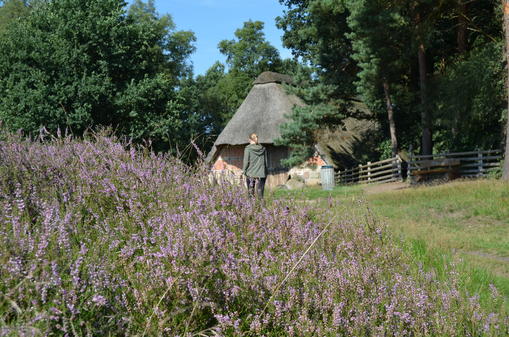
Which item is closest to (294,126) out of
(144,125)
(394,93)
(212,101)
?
(394,93)

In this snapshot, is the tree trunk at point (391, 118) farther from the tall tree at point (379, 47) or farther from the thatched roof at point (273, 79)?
the thatched roof at point (273, 79)

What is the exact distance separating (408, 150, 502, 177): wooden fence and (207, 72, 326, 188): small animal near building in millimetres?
8134

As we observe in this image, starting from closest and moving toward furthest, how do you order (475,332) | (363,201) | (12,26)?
(475,332), (363,201), (12,26)

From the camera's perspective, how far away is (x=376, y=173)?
27.6 meters

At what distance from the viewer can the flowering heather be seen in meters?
2.51

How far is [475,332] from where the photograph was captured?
126 inches

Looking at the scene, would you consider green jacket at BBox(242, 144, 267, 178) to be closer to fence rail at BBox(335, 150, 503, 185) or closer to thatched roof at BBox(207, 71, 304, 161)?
fence rail at BBox(335, 150, 503, 185)

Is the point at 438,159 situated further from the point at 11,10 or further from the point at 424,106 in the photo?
the point at 11,10

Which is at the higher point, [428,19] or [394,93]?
[428,19]

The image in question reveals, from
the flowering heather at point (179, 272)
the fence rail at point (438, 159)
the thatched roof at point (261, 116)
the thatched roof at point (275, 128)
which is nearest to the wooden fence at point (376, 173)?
the fence rail at point (438, 159)

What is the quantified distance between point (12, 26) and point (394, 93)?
21.3 m

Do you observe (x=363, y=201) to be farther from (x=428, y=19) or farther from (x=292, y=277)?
(x=428, y=19)

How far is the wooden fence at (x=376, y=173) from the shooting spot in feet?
87.1

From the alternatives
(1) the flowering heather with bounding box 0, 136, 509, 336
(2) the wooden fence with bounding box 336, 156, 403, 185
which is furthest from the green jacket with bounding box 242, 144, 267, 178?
(2) the wooden fence with bounding box 336, 156, 403, 185
